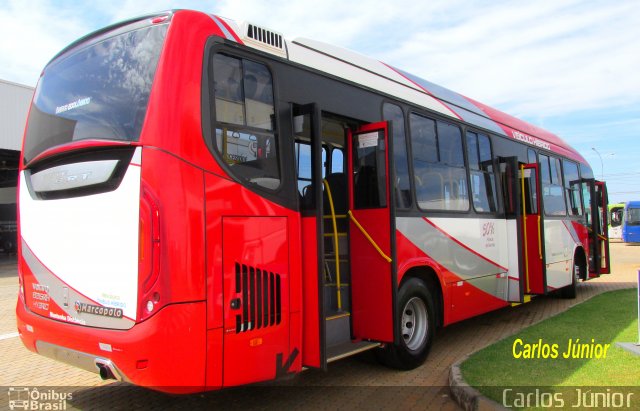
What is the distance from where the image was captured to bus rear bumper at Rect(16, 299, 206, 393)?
333 centimetres

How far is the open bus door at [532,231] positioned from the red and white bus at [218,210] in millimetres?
2842

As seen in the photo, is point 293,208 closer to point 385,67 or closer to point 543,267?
point 385,67

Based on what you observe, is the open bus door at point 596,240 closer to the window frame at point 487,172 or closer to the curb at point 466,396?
the window frame at point 487,172

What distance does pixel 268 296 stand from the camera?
13.1ft

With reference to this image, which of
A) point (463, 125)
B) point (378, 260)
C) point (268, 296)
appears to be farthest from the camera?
point (463, 125)

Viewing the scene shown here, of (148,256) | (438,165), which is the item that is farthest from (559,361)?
(148,256)

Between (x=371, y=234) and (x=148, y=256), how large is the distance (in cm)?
252

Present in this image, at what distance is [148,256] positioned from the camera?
3387 millimetres

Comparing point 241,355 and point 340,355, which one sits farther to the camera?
point 340,355

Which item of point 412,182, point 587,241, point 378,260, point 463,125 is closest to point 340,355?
point 378,260

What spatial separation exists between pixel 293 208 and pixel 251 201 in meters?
0.49

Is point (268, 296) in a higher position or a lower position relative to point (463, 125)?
lower

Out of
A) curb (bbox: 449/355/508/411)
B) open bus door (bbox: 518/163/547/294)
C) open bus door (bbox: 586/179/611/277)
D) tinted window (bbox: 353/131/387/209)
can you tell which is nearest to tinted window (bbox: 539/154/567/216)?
open bus door (bbox: 518/163/547/294)

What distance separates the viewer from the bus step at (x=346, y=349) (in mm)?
4757
